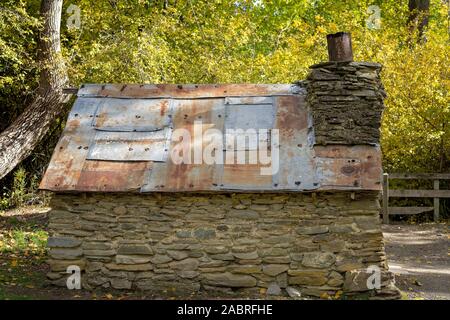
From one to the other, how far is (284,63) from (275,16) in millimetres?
9299

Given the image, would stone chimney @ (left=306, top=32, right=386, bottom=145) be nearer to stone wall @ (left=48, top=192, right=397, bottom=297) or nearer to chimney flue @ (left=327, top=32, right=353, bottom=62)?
chimney flue @ (left=327, top=32, right=353, bottom=62)

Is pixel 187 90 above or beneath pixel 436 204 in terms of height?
above

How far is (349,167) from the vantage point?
7.38 metres

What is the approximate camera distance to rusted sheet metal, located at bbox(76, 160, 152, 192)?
24.7 ft

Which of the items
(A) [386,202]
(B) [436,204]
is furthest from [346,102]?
(B) [436,204]

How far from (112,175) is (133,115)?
3.59ft

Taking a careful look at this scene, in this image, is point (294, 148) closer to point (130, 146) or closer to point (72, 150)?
point (130, 146)

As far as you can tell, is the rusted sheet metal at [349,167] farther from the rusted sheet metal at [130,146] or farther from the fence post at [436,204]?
the fence post at [436,204]

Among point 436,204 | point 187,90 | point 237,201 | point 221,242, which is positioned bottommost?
point 221,242

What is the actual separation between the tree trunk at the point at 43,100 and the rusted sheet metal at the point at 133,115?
4.76 meters

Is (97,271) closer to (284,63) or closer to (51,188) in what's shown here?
(51,188)

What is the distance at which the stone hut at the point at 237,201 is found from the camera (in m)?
7.35

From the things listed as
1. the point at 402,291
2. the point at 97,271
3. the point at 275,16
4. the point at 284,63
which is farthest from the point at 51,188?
the point at 275,16

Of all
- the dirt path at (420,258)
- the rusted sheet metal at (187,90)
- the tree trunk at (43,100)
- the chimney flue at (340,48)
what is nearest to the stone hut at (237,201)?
the chimney flue at (340,48)
